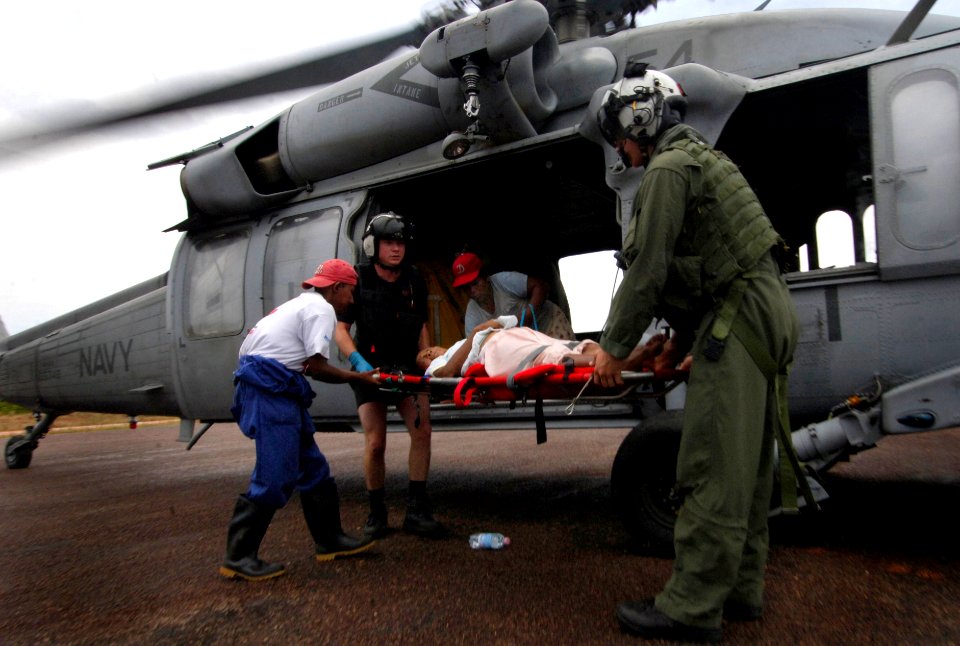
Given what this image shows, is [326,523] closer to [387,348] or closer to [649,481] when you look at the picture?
[387,348]

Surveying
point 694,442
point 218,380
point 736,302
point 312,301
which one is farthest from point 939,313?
point 218,380

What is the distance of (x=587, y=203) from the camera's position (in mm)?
6480

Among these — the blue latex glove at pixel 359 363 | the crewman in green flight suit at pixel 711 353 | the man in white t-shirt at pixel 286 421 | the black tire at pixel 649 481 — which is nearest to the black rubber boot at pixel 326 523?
the man in white t-shirt at pixel 286 421

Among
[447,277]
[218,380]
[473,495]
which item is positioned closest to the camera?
[473,495]

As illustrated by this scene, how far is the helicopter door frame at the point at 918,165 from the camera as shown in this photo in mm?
3301

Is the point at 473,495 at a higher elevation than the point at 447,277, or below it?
below

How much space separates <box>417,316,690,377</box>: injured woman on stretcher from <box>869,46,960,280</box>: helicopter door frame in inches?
50.1

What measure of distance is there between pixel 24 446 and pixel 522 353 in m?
7.52

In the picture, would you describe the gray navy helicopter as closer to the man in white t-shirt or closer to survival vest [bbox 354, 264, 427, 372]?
survival vest [bbox 354, 264, 427, 372]

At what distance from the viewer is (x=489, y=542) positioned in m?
3.83

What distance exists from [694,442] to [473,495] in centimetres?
323

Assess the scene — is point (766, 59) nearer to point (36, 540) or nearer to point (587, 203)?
point (587, 203)

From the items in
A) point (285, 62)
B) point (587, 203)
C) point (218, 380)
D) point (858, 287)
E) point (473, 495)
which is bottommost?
point (473, 495)

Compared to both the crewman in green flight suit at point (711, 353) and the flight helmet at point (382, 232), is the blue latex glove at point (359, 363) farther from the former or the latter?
the crewman in green flight suit at point (711, 353)
